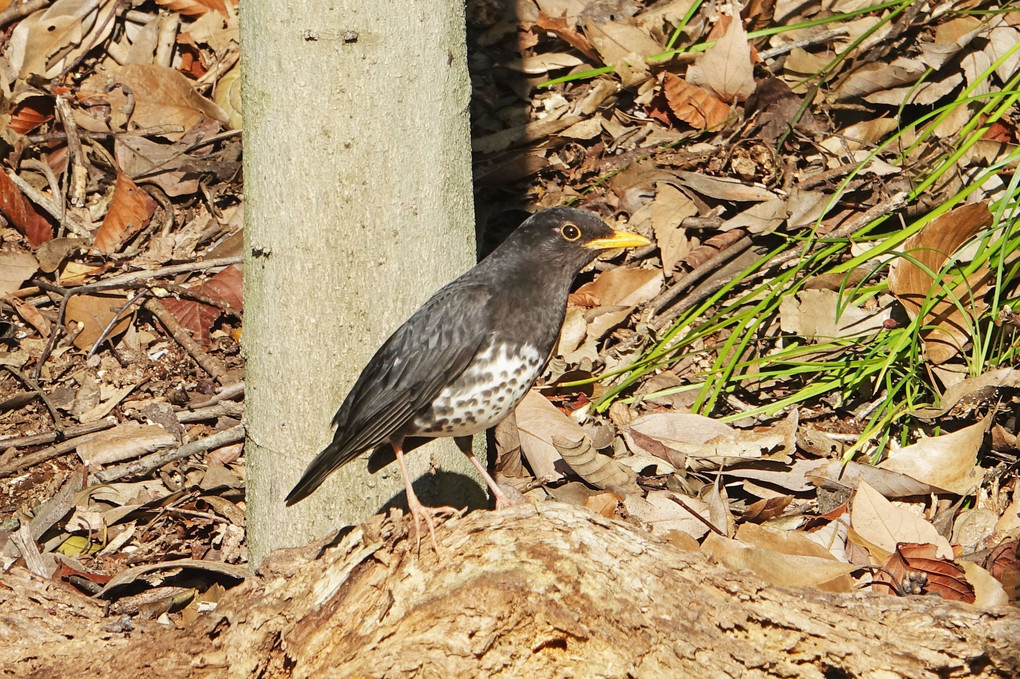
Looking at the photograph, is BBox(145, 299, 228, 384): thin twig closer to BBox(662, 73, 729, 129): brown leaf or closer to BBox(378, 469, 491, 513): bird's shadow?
BBox(378, 469, 491, 513): bird's shadow

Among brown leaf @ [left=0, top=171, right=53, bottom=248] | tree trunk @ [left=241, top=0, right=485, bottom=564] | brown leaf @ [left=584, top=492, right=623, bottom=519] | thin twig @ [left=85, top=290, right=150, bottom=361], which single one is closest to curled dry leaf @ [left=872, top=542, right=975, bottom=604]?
brown leaf @ [left=584, top=492, right=623, bottom=519]

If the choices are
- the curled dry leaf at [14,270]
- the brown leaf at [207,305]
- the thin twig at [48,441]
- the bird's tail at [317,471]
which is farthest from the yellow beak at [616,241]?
the curled dry leaf at [14,270]

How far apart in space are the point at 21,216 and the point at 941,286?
535 centimetres

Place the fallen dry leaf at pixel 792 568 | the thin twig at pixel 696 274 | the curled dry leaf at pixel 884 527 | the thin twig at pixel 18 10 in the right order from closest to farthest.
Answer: the fallen dry leaf at pixel 792 568 → the curled dry leaf at pixel 884 527 → the thin twig at pixel 696 274 → the thin twig at pixel 18 10

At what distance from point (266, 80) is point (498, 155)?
246 cm

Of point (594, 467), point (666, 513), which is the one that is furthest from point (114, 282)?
point (666, 513)

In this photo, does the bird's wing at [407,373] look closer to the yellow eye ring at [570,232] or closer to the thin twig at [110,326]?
the yellow eye ring at [570,232]

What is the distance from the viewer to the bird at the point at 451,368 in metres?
4.20

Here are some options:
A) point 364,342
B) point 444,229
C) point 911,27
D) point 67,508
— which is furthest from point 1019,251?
point 67,508

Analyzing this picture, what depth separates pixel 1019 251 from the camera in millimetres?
5250

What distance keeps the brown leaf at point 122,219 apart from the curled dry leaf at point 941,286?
4476 millimetres

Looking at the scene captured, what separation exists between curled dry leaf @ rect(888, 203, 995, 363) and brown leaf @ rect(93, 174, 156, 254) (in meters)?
4.48

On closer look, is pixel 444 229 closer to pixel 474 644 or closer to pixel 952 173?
pixel 474 644

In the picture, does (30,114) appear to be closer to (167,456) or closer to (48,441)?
(48,441)
